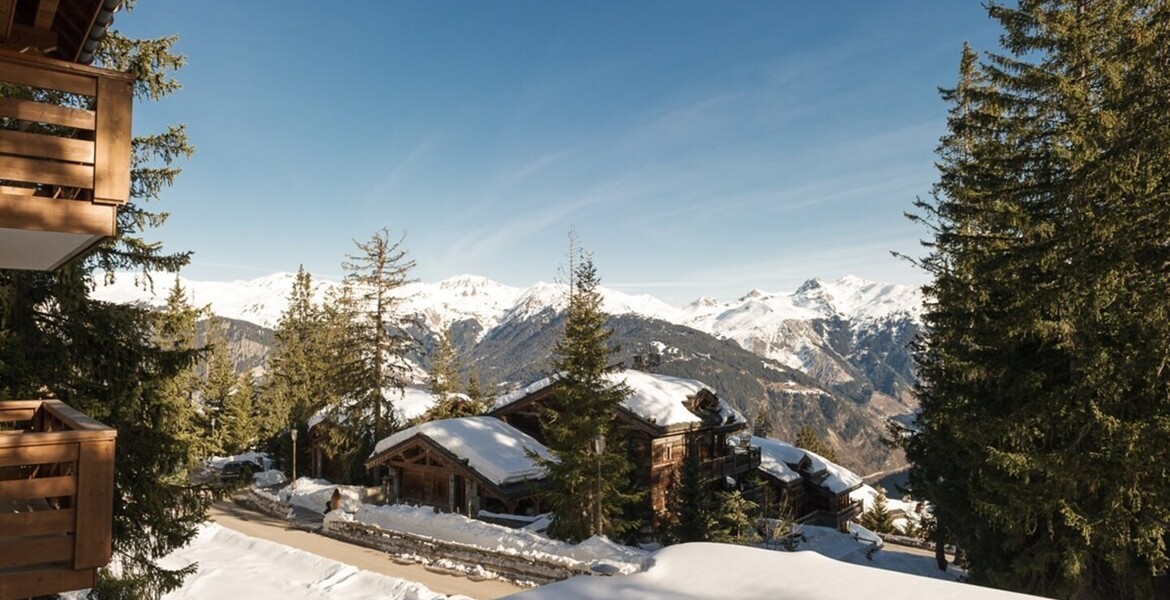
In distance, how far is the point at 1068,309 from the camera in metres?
13.0

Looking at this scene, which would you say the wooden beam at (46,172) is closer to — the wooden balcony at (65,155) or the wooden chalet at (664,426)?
the wooden balcony at (65,155)

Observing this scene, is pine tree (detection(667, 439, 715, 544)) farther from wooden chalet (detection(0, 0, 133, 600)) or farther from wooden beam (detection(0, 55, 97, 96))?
wooden beam (detection(0, 55, 97, 96))

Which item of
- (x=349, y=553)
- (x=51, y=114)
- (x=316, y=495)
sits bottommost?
(x=316, y=495)

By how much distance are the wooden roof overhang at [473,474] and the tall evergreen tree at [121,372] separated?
16.4m

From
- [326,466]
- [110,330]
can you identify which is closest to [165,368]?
[110,330]

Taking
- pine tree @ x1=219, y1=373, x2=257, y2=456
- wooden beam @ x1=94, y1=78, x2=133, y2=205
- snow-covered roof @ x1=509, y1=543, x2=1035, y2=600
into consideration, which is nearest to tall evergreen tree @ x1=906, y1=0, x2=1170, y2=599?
snow-covered roof @ x1=509, y1=543, x2=1035, y2=600

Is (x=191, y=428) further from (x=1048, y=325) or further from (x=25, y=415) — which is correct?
(x=1048, y=325)

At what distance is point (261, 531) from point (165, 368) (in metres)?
18.3

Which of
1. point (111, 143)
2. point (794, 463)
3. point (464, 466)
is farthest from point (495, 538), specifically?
point (794, 463)

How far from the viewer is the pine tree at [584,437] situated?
71.4ft

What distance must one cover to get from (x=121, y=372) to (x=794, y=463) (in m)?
42.7

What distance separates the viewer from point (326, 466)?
37688 mm

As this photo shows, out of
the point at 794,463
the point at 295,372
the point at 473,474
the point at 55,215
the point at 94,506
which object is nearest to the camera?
the point at 94,506

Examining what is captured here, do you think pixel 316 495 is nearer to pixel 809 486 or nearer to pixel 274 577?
pixel 274 577
